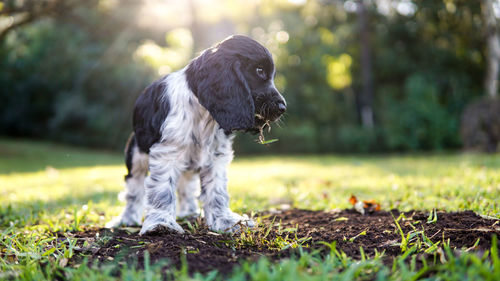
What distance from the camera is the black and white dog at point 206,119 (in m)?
3.29

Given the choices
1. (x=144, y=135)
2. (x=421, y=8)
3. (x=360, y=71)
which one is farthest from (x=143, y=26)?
(x=144, y=135)

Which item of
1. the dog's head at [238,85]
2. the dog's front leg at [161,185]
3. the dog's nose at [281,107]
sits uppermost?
the dog's head at [238,85]

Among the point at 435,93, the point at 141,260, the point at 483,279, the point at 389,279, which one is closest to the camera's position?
the point at 483,279

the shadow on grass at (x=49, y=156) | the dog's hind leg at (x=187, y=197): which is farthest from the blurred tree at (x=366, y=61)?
the dog's hind leg at (x=187, y=197)

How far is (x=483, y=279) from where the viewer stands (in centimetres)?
191

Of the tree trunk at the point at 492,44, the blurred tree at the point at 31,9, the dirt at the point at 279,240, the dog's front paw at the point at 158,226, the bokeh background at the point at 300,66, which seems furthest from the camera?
the bokeh background at the point at 300,66

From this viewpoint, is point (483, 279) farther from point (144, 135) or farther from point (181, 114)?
point (144, 135)

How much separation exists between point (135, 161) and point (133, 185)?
0.29 m

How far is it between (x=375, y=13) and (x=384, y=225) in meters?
28.1

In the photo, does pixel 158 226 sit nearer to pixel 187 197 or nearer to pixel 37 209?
pixel 187 197

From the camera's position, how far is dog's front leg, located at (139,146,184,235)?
3.35 m

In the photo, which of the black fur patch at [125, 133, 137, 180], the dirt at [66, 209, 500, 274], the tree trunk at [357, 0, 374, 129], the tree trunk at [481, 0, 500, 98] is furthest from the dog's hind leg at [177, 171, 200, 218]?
the tree trunk at [357, 0, 374, 129]

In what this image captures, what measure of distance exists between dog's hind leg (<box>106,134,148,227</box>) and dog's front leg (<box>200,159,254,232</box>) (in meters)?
0.79

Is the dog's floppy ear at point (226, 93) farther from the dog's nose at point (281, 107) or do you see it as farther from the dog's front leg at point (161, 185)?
the dog's front leg at point (161, 185)
